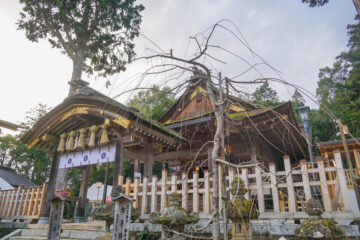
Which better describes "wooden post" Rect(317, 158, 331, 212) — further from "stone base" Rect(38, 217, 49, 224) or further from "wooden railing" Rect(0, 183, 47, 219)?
"wooden railing" Rect(0, 183, 47, 219)

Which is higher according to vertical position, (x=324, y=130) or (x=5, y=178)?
(x=324, y=130)

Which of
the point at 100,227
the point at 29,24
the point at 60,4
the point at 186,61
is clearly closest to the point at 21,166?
the point at 29,24

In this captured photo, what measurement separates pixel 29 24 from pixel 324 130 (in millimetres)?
26424

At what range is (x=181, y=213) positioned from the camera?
4266mm

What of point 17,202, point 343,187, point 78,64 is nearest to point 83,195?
point 17,202

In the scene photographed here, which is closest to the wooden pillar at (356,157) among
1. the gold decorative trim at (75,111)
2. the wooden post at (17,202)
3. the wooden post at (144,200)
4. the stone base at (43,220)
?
the wooden post at (144,200)

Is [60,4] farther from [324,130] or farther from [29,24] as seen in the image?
[324,130]

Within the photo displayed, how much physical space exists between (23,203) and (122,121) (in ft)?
22.6

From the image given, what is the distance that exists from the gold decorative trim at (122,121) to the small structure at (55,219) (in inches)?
102

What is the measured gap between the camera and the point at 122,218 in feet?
16.0

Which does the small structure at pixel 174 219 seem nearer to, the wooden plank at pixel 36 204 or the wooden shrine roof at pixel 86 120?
the wooden shrine roof at pixel 86 120

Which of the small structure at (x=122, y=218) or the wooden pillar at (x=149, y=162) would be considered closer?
the small structure at (x=122, y=218)

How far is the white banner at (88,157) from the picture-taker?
8117 mm

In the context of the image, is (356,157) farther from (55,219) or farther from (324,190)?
(55,219)
